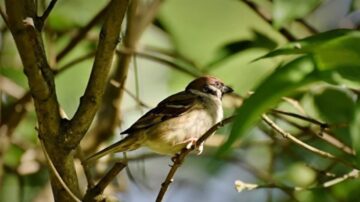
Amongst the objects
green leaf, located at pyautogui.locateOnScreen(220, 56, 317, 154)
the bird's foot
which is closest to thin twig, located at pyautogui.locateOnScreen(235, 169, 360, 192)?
the bird's foot

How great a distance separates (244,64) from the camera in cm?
345

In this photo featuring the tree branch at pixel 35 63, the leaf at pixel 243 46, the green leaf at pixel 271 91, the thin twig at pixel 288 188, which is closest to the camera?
the green leaf at pixel 271 91

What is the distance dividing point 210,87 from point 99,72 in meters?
1.26

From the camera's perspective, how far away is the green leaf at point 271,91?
57.0 inches

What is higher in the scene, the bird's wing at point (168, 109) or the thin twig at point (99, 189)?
the bird's wing at point (168, 109)

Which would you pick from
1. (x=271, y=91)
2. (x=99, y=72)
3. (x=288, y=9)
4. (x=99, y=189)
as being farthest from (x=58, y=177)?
(x=288, y=9)

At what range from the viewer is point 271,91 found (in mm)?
1455

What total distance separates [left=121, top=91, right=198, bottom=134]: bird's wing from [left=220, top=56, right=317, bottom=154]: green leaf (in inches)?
55.5

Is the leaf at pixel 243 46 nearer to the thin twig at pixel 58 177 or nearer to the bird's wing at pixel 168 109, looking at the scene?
the bird's wing at pixel 168 109

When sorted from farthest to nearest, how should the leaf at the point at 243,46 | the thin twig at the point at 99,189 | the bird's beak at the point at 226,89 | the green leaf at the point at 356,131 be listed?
1. the bird's beak at the point at 226,89
2. the leaf at the point at 243,46
3. the thin twig at the point at 99,189
4. the green leaf at the point at 356,131

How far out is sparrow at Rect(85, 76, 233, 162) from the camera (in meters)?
2.84

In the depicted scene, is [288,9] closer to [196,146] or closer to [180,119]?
[196,146]

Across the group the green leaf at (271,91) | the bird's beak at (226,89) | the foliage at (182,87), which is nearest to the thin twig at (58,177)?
the foliage at (182,87)

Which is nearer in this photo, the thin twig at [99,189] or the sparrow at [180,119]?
the thin twig at [99,189]
